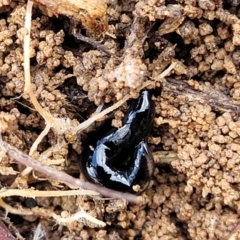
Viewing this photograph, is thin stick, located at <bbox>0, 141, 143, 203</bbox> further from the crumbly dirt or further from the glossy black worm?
the glossy black worm

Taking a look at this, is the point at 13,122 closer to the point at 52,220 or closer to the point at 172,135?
the point at 52,220

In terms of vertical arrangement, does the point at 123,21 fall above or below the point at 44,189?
above

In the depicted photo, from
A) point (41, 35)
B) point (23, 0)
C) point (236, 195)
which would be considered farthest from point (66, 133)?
point (236, 195)

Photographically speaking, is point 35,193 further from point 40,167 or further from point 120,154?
point 120,154

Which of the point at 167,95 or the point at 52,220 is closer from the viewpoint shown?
the point at 167,95

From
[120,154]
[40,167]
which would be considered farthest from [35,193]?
[120,154]

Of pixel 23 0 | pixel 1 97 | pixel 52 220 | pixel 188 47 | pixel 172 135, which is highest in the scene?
pixel 23 0
